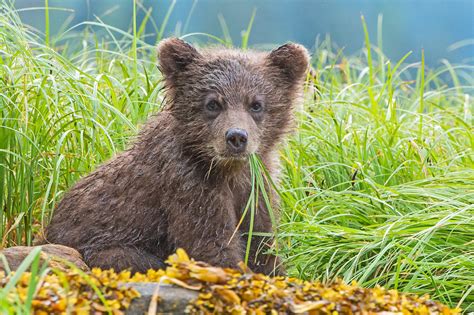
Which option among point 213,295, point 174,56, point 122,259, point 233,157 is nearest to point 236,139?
point 233,157

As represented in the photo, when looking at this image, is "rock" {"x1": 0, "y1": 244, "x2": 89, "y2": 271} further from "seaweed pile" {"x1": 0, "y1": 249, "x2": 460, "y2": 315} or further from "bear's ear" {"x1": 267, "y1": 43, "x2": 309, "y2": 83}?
"bear's ear" {"x1": 267, "y1": 43, "x2": 309, "y2": 83}

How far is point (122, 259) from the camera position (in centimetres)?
520

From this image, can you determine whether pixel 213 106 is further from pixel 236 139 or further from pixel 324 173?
pixel 324 173

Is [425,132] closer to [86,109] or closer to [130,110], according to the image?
[130,110]

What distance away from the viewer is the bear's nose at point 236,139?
504 centimetres

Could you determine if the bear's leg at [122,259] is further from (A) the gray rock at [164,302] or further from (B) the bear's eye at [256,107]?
(A) the gray rock at [164,302]

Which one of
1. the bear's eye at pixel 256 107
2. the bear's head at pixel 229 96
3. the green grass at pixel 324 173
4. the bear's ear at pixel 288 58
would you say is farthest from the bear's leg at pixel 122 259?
the bear's ear at pixel 288 58

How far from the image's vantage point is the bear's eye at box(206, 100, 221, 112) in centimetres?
529

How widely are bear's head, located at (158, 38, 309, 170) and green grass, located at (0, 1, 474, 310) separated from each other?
0.52 metres

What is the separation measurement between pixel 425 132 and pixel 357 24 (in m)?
6.97

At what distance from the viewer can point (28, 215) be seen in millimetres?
5645

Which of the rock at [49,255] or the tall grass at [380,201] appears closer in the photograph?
the rock at [49,255]

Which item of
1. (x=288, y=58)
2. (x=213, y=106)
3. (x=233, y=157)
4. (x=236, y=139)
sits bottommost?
(x=233, y=157)

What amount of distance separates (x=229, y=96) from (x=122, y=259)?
1.12 metres
